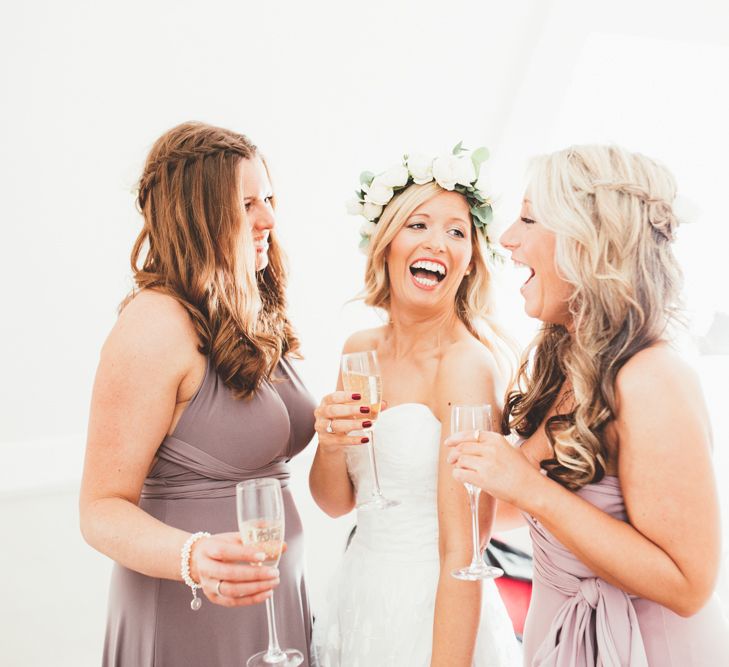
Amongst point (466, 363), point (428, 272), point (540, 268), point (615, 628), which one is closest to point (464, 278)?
point (428, 272)

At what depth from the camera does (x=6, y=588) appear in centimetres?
420

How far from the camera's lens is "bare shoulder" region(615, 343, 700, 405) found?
68.2 inches

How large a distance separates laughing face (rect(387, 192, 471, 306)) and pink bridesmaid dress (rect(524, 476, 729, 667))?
3.06 feet

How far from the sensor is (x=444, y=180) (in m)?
2.51

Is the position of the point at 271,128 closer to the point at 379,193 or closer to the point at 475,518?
the point at 379,193

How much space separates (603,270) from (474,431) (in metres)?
0.57

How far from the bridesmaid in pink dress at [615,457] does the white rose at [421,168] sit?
0.54m

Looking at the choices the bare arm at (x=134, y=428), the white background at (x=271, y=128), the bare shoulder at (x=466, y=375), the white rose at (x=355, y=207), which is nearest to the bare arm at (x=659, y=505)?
the bare shoulder at (x=466, y=375)

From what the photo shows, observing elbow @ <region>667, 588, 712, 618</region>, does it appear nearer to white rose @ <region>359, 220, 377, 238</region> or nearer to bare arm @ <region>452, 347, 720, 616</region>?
bare arm @ <region>452, 347, 720, 616</region>

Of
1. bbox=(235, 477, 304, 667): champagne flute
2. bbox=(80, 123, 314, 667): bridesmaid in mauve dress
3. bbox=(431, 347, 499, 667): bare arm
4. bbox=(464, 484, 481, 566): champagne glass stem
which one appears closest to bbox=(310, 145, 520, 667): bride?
bbox=(431, 347, 499, 667): bare arm

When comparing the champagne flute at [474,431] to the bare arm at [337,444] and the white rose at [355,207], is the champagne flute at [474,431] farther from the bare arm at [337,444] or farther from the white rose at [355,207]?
the white rose at [355,207]

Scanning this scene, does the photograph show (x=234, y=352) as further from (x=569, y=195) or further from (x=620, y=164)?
(x=620, y=164)

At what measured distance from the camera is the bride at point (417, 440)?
84.7 inches

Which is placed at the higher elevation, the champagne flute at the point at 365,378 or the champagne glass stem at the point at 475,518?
the champagne flute at the point at 365,378
